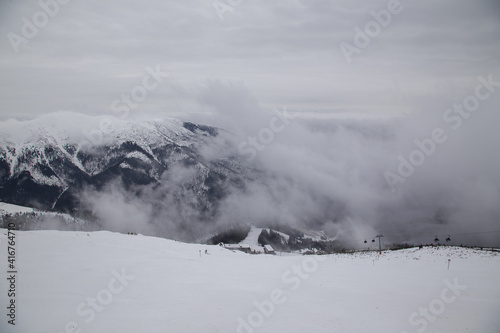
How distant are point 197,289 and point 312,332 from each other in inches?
373

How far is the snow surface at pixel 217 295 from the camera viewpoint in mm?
17922

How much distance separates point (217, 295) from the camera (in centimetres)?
2230

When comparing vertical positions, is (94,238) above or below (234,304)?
above

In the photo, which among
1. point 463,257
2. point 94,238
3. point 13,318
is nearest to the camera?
point 13,318

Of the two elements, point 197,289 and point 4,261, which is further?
point 4,261

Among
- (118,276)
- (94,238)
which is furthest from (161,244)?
(118,276)

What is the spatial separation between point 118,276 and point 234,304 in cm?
999

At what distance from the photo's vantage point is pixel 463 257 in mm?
43750

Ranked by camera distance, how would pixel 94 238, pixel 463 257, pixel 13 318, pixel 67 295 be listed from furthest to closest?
pixel 463 257 < pixel 94 238 < pixel 67 295 < pixel 13 318

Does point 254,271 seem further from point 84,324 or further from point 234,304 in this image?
point 84,324

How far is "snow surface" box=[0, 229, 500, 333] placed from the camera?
17922 mm

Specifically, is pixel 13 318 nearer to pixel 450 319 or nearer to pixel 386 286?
pixel 450 319

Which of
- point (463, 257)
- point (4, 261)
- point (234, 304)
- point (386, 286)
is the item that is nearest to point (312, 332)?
point (234, 304)

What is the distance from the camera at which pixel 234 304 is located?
818 inches
